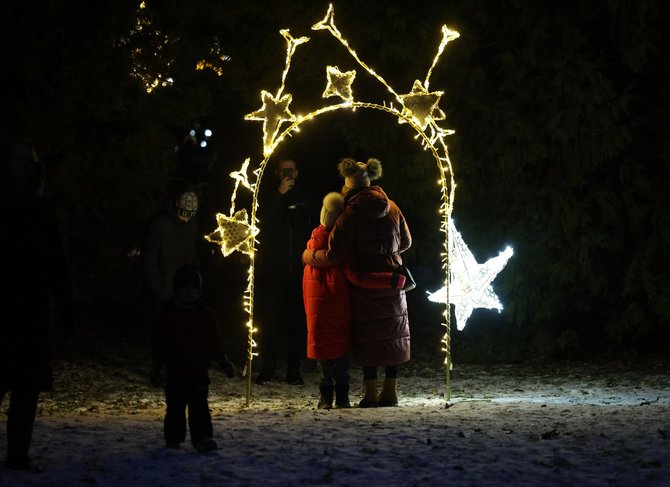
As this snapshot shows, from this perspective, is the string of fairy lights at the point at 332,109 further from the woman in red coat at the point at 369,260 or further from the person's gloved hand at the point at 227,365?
the person's gloved hand at the point at 227,365

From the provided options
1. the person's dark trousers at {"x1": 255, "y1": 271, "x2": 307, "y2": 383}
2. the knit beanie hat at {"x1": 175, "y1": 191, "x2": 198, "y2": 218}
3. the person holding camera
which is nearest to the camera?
the knit beanie hat at {"x1": 175, "y1": 191, "x2": 198, "y2": 218}

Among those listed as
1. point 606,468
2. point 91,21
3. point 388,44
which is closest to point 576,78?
point 388,44

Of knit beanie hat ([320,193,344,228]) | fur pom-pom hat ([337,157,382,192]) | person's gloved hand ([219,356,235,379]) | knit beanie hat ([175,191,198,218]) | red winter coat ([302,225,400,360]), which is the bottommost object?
person's gloved hand ([219,356,235,379])

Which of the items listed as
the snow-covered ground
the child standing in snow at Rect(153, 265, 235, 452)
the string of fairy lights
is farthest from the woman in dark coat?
the string of fairy lights

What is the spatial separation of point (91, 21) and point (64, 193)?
7.11ft

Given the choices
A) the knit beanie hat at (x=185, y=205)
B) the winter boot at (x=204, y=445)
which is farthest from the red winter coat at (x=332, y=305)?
the winter boot at (x=204, y=445)

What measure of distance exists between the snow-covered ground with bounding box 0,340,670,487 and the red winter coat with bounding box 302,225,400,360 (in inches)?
20.7

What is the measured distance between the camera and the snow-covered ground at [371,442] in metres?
5.62

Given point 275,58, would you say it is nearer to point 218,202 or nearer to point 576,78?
point 576,78

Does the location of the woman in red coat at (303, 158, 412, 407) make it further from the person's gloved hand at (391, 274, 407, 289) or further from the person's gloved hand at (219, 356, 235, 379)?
the person's gloved hand at (219, 356, 235, 379)

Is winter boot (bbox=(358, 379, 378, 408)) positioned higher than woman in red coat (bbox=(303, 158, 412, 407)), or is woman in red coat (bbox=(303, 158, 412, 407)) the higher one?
woman in red coat (bbox=(303, 158, 412, 407))

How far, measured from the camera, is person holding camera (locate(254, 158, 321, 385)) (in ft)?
34.3

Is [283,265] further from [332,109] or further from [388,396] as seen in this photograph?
[388,396]

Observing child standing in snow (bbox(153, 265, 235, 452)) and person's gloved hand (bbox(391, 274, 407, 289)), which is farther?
person's gloved hand (bbox(391, 274, 407, 289))
